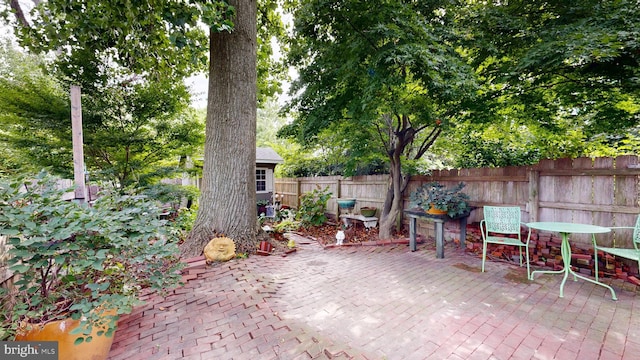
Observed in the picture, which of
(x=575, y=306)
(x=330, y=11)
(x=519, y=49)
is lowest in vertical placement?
(x=575, y=306)

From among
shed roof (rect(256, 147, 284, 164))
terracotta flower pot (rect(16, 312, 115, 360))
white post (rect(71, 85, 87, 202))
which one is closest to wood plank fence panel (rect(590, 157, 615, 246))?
terracotta flower pot (rect(16, 312, 115, 360))

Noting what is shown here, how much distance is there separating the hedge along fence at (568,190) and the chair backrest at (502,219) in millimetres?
626

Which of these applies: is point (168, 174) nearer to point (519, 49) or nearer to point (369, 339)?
point (369, 339)

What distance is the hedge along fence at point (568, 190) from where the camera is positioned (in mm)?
3201

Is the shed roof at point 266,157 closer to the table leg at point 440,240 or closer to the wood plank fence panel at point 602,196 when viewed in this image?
the table leg at point 440,240

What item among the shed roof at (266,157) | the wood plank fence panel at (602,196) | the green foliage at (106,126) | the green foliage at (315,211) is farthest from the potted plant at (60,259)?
the shed roof at (266,157)

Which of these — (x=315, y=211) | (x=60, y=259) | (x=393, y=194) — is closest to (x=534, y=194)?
(x=393, y=194)

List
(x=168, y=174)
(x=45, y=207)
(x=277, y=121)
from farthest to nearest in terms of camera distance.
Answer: (x=277, y=121)
(x=168, y=174)
(x=45, y=207)

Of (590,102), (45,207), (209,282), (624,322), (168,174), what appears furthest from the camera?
(168,174)

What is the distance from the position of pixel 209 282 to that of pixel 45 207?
1702 mm

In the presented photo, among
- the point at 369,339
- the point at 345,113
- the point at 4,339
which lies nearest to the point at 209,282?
the point at 4,339

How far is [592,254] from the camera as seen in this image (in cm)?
332

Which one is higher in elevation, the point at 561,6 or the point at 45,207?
the point at 561,6

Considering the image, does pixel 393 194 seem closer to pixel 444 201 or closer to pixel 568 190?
pixel 444 201
